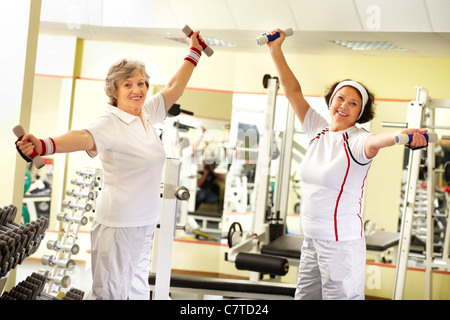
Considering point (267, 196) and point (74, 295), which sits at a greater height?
point (267, 196)

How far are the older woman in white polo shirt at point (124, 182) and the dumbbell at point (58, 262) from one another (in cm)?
82

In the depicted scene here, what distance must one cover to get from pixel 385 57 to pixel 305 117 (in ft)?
3.57

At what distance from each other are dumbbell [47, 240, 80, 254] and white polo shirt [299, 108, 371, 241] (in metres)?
1.41

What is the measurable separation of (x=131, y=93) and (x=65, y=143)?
41 cm

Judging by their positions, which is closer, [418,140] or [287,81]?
[418,140]

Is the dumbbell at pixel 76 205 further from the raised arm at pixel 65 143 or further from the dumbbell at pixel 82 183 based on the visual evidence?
the raised arm at pixel 65 143

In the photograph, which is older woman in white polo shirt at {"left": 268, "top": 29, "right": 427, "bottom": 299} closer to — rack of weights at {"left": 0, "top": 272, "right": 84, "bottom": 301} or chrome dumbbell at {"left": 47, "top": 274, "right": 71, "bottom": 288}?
rack of weights at {"left": 0, "top": 272, "right": 84, "bottom": 301}

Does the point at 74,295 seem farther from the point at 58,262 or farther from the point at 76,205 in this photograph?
the point at 76,205

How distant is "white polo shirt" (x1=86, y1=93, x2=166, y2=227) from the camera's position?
7.46 ft

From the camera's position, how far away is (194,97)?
3.60 metres

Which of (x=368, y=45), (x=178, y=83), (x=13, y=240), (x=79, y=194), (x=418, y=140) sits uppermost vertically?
(x=368, y=45)

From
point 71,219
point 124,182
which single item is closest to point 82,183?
point 71,219

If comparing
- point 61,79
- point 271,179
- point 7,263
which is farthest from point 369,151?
point 271,179

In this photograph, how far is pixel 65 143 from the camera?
80.9 inches
